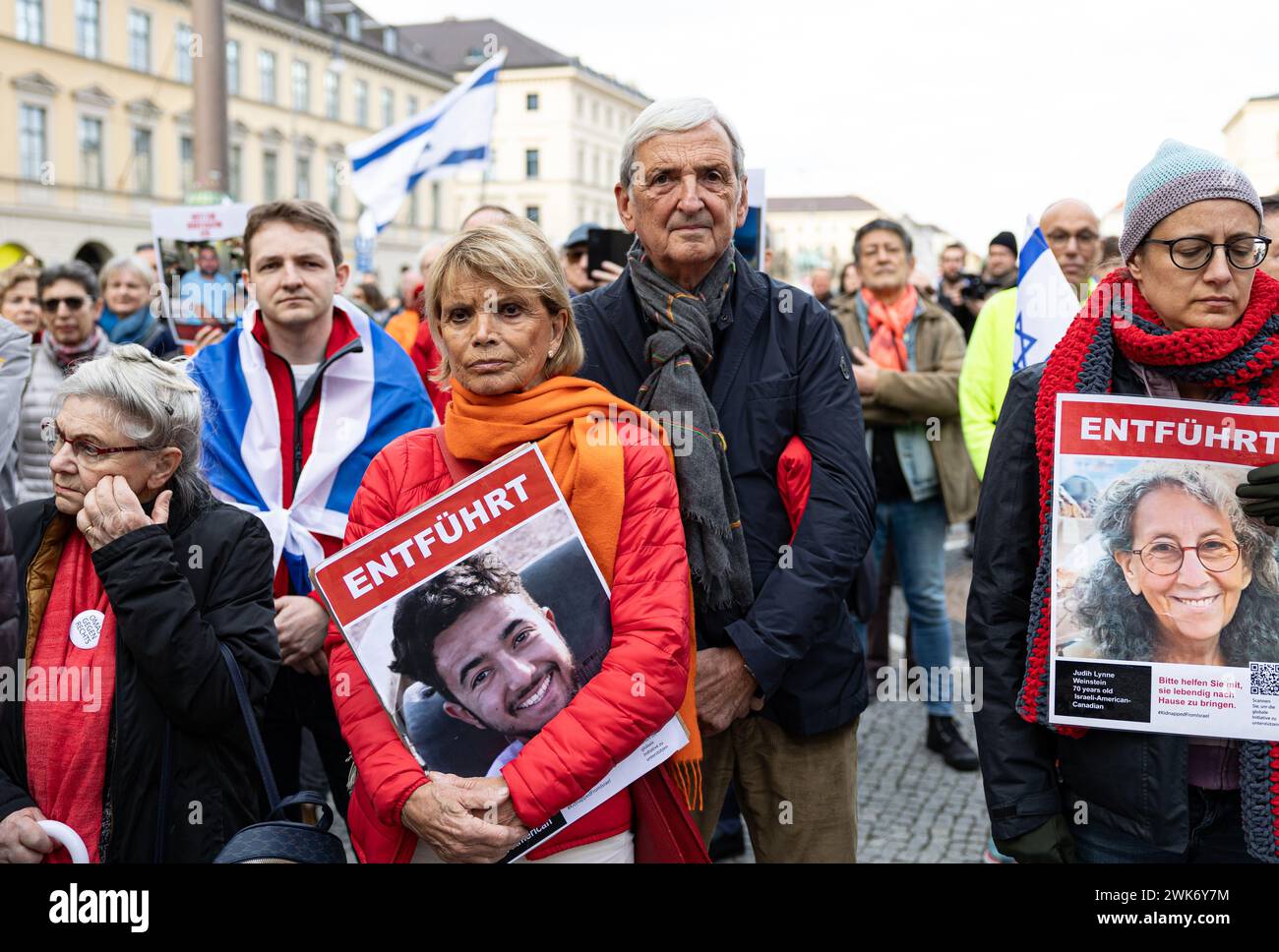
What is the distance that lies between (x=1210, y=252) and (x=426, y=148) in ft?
24.1

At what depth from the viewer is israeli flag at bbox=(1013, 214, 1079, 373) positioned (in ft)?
12.8

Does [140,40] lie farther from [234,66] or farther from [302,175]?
[302,175]

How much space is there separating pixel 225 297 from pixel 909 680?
12.4ft

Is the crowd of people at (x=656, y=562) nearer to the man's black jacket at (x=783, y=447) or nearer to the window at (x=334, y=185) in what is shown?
the man's black jacket at (x=783, y=447)

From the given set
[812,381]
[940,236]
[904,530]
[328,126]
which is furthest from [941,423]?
[940,236]

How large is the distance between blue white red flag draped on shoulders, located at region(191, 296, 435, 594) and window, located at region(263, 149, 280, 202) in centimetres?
4794

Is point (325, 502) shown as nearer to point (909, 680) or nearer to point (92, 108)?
point (909, 680)

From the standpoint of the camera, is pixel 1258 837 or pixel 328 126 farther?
pixel 328 126

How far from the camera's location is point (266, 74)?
47844 millimetres

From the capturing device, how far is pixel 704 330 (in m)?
2.71

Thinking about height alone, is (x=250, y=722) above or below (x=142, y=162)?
below

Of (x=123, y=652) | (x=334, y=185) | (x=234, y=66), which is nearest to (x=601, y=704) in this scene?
(x=123, y=652)

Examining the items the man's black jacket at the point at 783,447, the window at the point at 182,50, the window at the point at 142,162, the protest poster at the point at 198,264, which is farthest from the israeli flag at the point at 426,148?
the window at the point at 182,50

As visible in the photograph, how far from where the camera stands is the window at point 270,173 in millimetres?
48375
